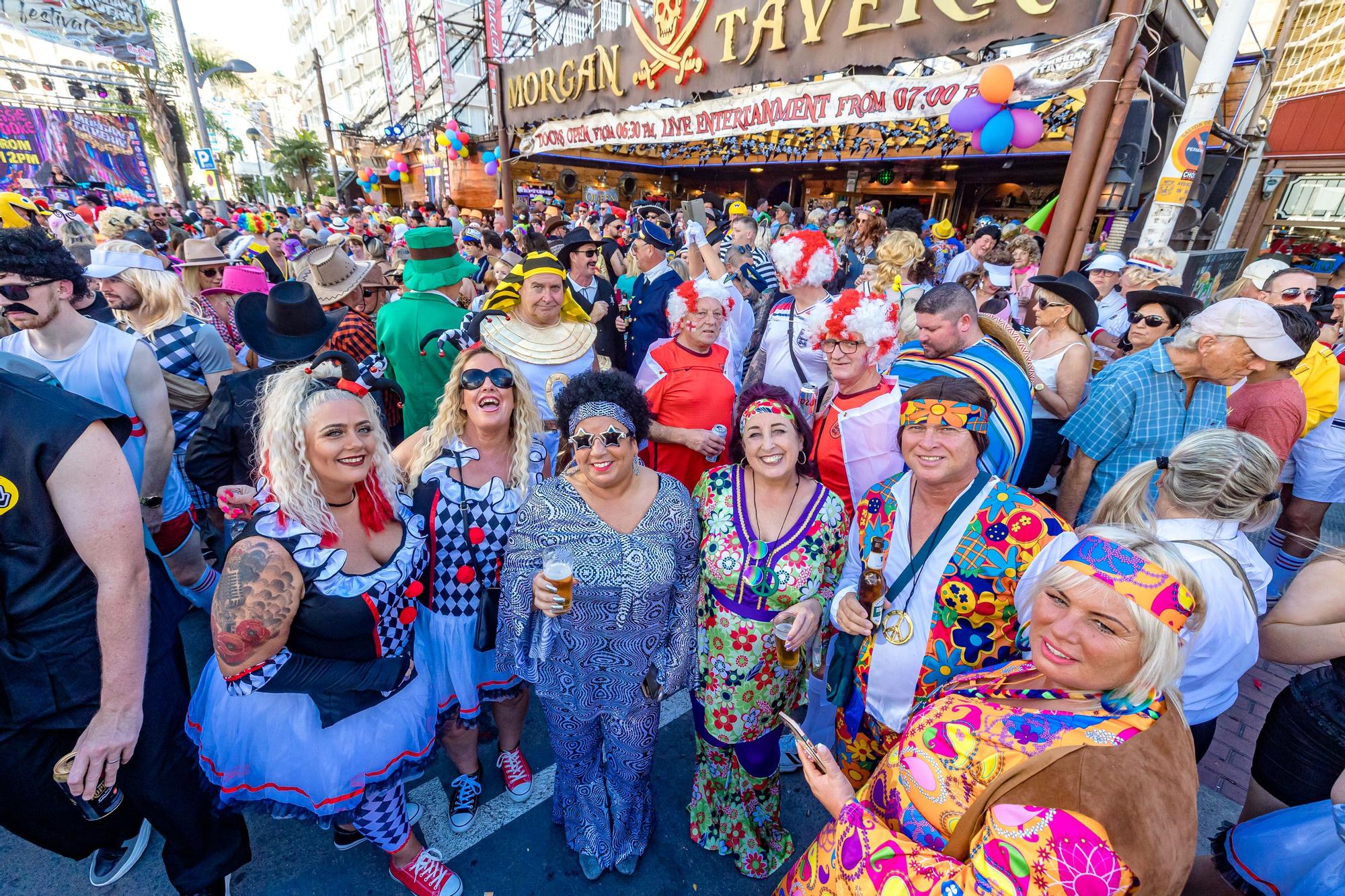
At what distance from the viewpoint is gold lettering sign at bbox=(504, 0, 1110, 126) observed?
5047 mm

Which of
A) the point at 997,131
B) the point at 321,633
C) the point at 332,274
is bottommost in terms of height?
the point at 321,633

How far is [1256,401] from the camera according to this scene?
3.50 m

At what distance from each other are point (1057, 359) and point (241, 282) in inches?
278

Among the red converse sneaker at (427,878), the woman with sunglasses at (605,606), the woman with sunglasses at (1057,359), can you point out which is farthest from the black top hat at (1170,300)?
the red converse sneaker at (427,878)

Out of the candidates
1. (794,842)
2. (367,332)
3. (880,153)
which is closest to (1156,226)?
(794,842)

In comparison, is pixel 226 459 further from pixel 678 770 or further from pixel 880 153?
pixel 880 153

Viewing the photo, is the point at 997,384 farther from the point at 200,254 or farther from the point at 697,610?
the point at 200,254

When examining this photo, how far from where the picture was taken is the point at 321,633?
190cm

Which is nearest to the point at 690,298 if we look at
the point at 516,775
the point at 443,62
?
the point at 516,775

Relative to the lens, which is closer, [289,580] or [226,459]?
[289,580]

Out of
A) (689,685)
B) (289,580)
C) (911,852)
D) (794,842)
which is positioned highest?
(289,580)

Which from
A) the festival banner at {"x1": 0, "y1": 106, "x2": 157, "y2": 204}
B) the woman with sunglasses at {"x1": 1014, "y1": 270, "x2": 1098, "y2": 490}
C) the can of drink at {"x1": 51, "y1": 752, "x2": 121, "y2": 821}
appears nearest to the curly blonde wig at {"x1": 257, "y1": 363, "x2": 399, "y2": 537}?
the can of drink at {"x1": 51, "y1": 752, "x2": 121, "y2": 821}

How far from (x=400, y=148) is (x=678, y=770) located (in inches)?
1267

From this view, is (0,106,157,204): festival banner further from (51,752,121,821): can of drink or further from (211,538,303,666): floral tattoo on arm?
(211,538,303,666): floral tattoo on arm
